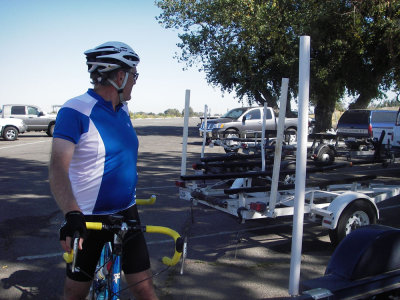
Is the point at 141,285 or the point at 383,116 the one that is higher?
the point at 383,116

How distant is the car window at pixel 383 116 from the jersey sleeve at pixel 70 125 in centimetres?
1763

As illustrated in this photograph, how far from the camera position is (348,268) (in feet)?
7.54

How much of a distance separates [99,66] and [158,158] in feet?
38.8

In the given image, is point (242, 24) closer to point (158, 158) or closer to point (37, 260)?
A: point (158, 158)

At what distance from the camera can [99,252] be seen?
2.34 m

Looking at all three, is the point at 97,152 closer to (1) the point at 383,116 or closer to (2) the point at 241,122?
(1) the point at 383,116

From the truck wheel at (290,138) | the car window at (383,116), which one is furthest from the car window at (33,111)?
the car window at (383,116)

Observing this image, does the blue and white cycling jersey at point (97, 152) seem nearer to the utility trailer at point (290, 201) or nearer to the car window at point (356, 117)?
the utility trailer at point (290, 201)

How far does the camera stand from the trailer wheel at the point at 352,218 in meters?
4.77

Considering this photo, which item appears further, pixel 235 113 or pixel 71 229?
pixel 235 113

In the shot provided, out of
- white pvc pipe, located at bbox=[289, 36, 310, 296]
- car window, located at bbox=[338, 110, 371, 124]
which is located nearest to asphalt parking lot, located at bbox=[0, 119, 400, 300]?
white pvc pipe, located at bbox=[289, 36, 310, 296]

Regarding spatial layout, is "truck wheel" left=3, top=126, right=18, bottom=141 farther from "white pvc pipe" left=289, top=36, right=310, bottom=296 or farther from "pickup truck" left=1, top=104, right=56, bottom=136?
"white pvc pipe" left=289, top=36, right=310, bottom=296

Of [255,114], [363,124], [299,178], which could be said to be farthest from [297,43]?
[299,178]

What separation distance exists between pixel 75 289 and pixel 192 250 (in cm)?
285
